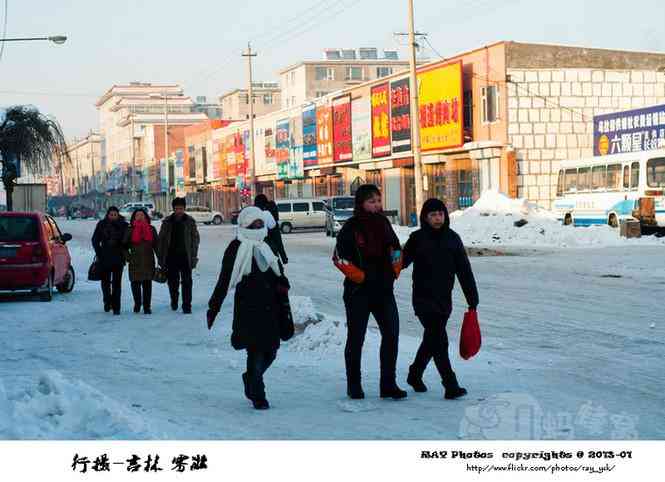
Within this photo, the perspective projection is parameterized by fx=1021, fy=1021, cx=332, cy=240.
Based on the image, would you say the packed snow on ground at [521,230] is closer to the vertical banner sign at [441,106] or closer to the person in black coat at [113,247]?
the vertical banner sign at [441,106]

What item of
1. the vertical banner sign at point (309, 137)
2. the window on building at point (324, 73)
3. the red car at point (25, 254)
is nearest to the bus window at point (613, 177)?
the red car at point (25, 254)

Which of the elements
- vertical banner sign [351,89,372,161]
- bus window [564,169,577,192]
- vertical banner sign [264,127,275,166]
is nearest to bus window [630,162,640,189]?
bus window [564,169,577,192]

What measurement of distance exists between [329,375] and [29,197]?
30126mm

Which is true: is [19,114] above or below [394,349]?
above

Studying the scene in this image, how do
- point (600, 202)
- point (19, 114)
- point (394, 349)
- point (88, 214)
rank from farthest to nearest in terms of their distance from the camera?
point (88, 214) → point (600, 202) → point (19, 114) → point (394, 349)

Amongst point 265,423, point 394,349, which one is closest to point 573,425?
point 394,349

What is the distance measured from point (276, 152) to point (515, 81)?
34353 millimetres

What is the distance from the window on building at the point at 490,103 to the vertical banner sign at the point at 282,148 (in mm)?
29279

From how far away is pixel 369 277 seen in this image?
808 cm

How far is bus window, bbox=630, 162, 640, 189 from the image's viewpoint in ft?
110

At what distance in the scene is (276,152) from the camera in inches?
3002

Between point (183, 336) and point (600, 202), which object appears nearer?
point (183, 336)

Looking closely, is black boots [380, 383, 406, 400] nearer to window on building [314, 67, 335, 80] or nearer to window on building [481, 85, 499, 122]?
window on building [481, 85, 499, 122]

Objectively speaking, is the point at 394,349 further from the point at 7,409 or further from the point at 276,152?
the point at 276,152
